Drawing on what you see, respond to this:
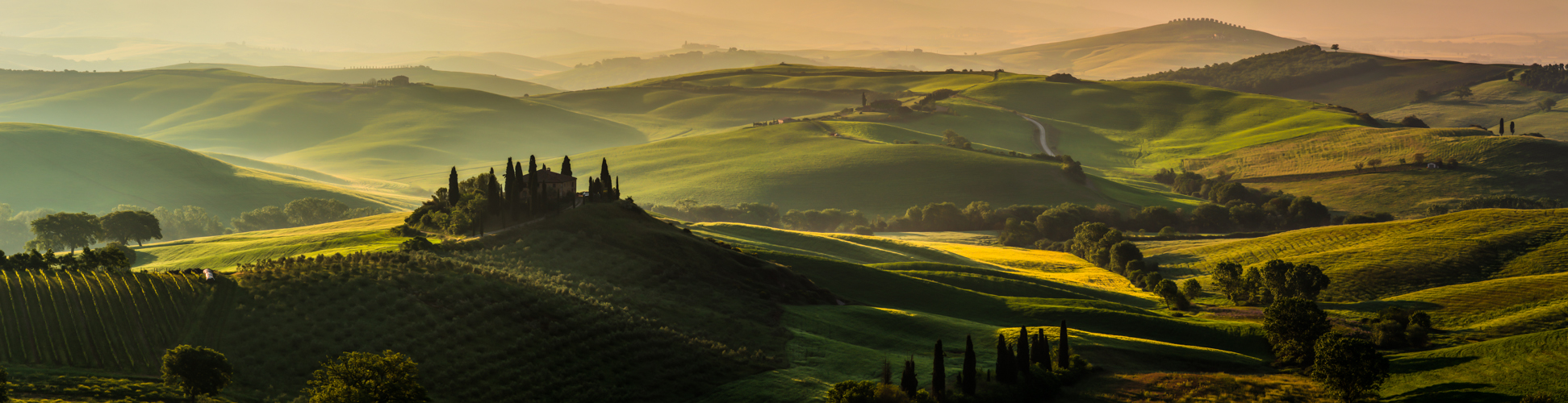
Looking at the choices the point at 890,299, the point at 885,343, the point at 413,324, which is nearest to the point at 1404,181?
the point at 890,299

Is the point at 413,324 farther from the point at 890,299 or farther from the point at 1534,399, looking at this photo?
the point at 1534,399

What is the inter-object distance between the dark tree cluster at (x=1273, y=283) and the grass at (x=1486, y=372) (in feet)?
76.3

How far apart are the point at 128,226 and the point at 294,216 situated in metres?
56.2

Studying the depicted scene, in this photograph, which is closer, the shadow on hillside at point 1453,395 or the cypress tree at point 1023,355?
the shadow on hillside at point 1453,395

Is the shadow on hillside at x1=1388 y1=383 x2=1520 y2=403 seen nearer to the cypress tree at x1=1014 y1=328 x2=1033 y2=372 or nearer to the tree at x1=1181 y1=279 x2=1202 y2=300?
the cypress tree at x1=1014 y1=328 x2=1033 y2=372

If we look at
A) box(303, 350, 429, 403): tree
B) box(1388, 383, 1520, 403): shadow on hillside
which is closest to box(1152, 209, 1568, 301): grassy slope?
box(1388, 383, 1520, 403): shadow on hillside

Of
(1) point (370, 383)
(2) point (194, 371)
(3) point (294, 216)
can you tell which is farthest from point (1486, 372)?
(3) point (294, 216)

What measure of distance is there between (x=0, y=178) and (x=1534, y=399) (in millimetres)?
247414

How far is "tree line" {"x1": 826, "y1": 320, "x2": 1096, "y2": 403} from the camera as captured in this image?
46938mm

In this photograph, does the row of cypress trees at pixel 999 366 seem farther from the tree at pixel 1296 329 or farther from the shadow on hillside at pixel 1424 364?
the shadow on hillside at pixel 1424 364

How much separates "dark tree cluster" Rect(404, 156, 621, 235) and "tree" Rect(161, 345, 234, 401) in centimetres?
3709

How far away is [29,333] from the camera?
44969 mm

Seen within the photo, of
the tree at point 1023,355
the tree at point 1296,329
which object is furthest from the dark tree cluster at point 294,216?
the tree at point 1296,329

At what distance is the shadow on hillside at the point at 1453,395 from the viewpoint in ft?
165
